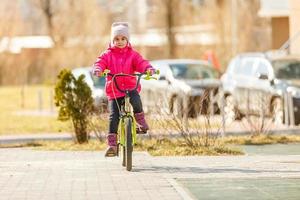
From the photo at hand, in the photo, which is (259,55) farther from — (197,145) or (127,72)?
(127,72)

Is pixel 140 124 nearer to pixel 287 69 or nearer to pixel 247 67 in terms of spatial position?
pixel 287 69

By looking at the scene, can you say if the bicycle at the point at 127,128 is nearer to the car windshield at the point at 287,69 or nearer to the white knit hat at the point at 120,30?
the white knit hat at the point at 120,30

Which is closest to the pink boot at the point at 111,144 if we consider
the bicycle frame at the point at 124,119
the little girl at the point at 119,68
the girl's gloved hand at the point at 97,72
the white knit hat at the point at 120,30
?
the little girl at the point at 119,68

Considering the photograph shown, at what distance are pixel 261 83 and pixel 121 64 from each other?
35.4 feet

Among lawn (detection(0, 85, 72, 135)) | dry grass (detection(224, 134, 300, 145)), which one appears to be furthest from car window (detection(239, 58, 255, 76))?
dry grass (detection(224, 134, 300, 145))

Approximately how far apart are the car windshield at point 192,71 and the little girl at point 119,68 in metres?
13.7

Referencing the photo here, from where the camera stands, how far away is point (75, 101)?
56.1 feet

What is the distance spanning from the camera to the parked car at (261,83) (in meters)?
20.2

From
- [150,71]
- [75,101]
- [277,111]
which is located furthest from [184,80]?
[150,71]

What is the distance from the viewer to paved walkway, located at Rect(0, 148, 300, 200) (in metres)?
10.6

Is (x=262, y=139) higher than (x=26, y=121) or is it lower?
lower

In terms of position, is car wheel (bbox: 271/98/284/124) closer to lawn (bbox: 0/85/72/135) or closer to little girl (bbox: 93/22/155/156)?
lawn (bbox: 0/85/72/135)

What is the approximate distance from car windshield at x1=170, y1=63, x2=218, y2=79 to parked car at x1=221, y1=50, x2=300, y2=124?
1.01 metres

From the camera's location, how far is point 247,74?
2495cm
